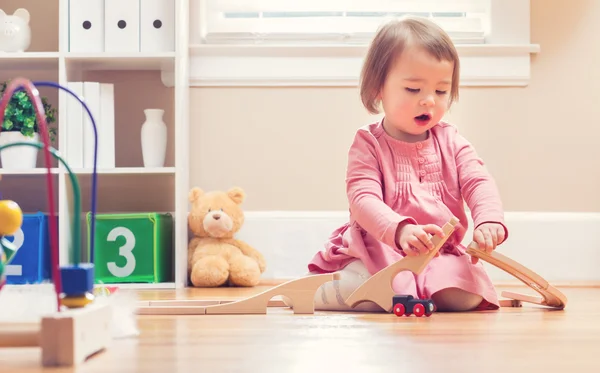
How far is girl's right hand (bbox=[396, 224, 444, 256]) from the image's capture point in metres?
1.38

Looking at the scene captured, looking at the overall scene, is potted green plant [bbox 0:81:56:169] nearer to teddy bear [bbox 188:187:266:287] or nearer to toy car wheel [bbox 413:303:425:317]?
teddy bear [bbox 188:187:266:287]

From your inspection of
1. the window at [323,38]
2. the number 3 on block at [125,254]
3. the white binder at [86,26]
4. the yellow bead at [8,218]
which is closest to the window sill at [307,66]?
the window at [323,38]

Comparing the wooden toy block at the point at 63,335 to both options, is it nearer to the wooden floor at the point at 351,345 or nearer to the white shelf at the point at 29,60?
the wooden floor at the point at 351,345

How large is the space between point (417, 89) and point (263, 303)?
505 millimetres

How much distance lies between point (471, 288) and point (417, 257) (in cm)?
17

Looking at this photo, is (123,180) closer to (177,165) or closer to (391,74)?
(177,165)

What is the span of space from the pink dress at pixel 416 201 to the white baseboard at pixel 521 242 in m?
0.59

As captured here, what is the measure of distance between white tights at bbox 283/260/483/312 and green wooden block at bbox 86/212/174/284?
68 centimetres

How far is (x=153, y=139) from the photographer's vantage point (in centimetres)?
218

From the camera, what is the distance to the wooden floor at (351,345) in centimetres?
85

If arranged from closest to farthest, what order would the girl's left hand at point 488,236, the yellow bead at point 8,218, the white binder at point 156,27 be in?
the yellow bead at point 8,218
the girl's left hand at point 488,236
the white binder at point 156,27

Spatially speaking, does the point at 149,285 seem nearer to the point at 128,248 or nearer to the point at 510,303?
the point at 128,248

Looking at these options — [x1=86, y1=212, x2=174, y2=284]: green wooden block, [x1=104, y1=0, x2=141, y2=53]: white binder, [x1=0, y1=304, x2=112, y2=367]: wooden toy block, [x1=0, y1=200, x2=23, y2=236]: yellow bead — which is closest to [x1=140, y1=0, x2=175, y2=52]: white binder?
[x1=104, y1=0, x2=141, y2=53]: white binder

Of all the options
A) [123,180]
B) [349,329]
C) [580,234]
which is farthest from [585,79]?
[349,329]
